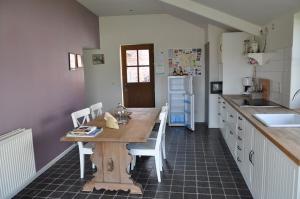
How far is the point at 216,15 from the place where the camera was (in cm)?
418

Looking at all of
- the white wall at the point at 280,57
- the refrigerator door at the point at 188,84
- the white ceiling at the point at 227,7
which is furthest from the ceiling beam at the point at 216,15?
the refrigerator door at the point at 188,84

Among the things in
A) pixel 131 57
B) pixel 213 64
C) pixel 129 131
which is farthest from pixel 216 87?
pixel 129 131

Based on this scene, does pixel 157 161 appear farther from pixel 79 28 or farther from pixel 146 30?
pixel 146 30

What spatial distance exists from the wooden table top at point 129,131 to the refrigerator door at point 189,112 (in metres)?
1.80

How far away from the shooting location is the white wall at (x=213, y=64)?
501 centimetres

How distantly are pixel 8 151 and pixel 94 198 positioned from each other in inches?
39.2

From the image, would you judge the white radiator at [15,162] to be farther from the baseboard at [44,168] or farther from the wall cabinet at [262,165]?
the wall cabinet at [262,165]

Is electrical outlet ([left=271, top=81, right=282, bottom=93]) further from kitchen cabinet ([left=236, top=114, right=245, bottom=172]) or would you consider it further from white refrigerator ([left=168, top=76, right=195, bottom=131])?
white refrigerator ([left=168, top=76, right=195, bottom=131])

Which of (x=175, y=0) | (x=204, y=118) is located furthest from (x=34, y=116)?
(x=204, y=118)

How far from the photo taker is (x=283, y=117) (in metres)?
2.63

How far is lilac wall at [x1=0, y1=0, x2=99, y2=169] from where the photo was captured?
8.87 ft

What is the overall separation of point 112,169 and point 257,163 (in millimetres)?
1515

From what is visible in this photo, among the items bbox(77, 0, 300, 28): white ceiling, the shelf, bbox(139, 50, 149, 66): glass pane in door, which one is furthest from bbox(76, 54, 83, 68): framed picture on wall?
the shelf

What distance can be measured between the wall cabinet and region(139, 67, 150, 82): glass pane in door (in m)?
3.03
